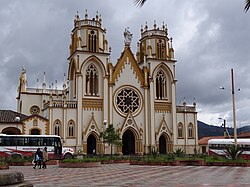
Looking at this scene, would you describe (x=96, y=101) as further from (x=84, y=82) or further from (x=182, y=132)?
(x=182, y=132)

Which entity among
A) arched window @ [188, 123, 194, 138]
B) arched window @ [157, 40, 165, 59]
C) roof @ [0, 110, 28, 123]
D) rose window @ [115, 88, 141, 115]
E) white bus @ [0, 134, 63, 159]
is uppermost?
arched window @ [157, 40, 165, 59]

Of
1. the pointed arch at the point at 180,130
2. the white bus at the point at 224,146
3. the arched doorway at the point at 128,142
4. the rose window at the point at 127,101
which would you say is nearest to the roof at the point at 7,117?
the rose window at the point at 127,101

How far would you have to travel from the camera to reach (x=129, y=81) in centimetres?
5459

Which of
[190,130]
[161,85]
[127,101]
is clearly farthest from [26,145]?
[190,130]

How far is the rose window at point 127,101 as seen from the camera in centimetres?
5353

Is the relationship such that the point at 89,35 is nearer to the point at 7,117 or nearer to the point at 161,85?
the point at 161,85

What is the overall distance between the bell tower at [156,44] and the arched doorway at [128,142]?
1254 centimetres

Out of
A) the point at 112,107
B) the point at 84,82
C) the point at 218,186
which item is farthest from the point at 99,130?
the point at 218,186

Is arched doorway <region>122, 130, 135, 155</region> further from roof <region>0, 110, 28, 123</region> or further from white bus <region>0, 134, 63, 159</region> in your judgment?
white bus <region>0, 134, 63, 159</region>

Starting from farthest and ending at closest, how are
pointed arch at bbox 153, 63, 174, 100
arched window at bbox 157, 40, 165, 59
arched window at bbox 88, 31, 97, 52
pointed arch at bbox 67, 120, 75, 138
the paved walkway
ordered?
arched window at bbox 157, 40, 165, 59, pointed arch at bbox 153, 63, 174, 100, arched window at bbox 88, 31, 97, 52, pointed arch at bbox 67, 120, 75, 138, the paved walkway

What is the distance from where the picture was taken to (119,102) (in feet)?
176

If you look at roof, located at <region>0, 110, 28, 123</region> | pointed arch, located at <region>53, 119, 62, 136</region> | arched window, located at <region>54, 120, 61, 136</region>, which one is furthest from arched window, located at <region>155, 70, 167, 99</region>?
roof, located at <region>0, 110, 28, 123</region>

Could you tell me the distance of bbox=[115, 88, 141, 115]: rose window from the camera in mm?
53531

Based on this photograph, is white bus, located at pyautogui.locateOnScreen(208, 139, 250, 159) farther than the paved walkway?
Yes
